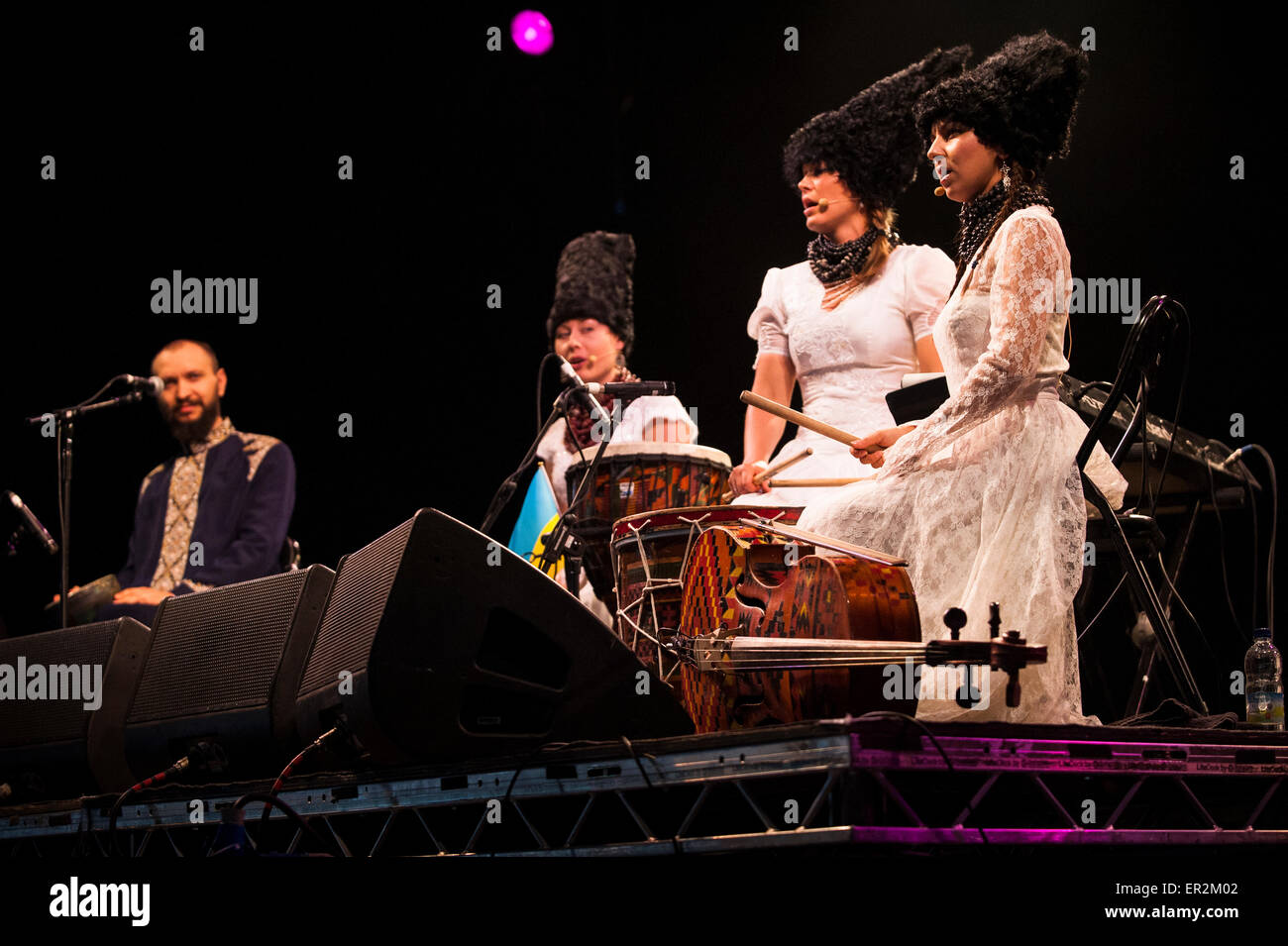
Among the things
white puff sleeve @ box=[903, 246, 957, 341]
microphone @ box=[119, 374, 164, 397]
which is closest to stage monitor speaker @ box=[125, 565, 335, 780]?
microphone @ box=[119, 374, 164, 397]

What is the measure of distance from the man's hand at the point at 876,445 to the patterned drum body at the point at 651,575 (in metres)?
0.51

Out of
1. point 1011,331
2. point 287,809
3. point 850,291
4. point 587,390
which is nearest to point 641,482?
point 587,390

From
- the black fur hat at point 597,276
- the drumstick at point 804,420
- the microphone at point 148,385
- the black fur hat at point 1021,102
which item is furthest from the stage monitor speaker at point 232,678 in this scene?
the black fur hat at point 597,276

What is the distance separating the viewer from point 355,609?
2.71m

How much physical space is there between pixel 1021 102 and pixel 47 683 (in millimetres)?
3095

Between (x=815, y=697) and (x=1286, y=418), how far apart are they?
2.47m

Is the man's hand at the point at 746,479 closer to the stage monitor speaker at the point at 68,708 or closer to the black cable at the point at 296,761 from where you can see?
the black cable at the point at 296,761

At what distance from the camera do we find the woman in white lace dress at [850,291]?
429 cm

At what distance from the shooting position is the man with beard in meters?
5.85

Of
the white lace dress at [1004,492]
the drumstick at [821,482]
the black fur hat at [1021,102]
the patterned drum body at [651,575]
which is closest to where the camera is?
the white lace dress at [1004,492]

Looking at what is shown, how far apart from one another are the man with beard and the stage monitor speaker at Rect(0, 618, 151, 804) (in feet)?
5.96

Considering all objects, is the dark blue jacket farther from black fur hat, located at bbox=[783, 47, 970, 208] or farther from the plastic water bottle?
the plastic water bottle

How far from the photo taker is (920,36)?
489 cm
